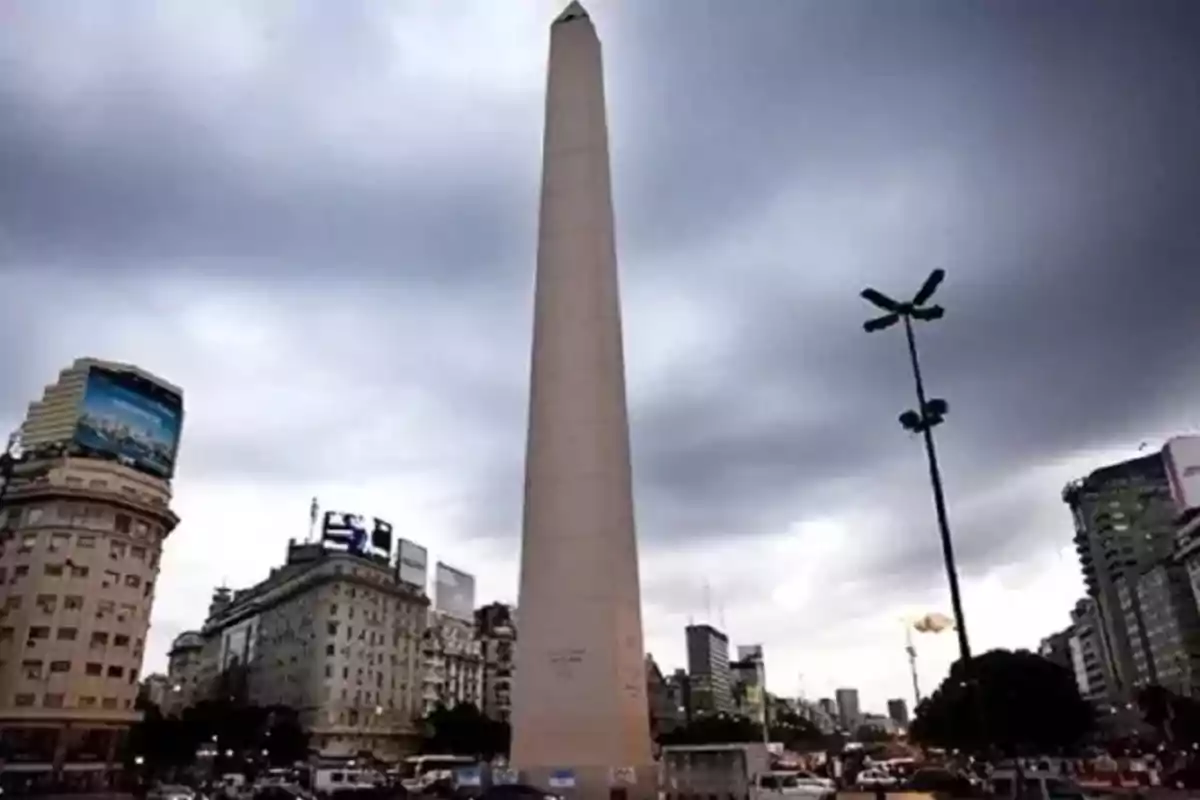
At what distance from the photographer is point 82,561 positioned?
62219 mm

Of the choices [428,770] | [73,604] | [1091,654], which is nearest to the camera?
[428,770]

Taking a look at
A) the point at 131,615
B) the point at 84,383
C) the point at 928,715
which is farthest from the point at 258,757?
the point at 928,715

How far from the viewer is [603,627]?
25000 mm

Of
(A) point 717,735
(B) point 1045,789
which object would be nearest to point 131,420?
(B) point 1045,789

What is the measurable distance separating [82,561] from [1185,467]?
321 ft

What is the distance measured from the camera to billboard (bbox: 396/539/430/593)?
9438 cm

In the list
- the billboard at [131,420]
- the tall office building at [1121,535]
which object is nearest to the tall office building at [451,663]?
the billboard at [131,420]

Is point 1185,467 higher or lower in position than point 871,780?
higher

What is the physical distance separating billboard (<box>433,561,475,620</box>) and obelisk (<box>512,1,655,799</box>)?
260 ft

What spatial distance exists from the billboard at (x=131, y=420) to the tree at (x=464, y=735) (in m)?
32.8

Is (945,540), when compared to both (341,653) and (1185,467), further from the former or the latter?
(1185,467)

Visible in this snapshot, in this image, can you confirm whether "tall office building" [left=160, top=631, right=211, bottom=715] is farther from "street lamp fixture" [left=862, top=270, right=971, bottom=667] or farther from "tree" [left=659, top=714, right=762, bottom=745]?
"street lamp fixture" [left=862, top=270, right=971, bottom=667]

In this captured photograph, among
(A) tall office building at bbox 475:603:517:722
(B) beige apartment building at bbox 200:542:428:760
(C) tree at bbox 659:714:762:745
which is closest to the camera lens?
(B) beige apartment building at bbox 200:542:428:760

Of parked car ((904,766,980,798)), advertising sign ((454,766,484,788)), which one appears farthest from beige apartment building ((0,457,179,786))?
parked car ((904,766,980,798))
